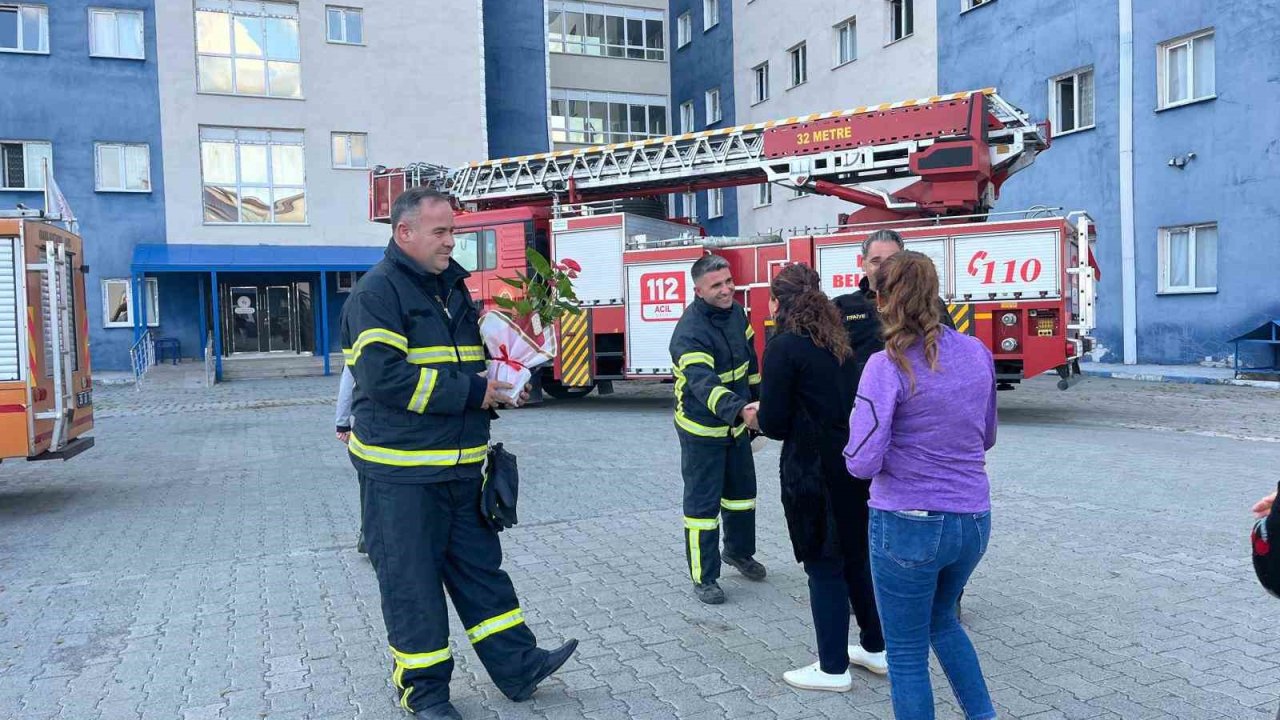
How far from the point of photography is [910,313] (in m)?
2.90

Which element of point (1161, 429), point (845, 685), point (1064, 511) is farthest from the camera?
point (1161, 429)

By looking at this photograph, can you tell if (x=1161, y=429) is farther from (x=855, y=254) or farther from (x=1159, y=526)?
(x=1159, y=526)

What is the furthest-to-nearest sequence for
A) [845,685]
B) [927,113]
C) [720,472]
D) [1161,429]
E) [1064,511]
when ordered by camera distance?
[927,113]
[1161,429]
[1064,511]
[720,472]
[845,685]

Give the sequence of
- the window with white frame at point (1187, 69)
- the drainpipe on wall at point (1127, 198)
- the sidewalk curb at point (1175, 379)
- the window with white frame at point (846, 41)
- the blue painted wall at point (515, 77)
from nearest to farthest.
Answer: the sidewalk curb at point (1175, 379) → the window with white frame at point (1187, 69) → the drainpipe on wall at point (1127, 198) → the window with white frame at point (846, 41) → the blue painted wall at point (515, 77)

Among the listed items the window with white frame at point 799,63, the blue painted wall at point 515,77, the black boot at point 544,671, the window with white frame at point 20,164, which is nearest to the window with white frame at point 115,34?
the window with white frame at point 20,164

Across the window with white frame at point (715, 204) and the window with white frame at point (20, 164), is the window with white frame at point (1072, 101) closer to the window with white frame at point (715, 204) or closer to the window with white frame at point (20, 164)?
the window with white frame at point (715, 204)

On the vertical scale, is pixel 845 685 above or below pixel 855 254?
below

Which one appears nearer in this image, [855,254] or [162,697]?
[162,697]

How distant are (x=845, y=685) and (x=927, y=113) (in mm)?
9662

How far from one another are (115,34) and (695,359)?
24.4 m

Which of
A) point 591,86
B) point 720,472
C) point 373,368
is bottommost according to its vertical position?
point 720,472

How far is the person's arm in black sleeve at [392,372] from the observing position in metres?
3.39

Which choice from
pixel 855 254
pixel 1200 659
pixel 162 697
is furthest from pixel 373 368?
pixel 855 254

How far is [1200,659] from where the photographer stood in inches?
156
